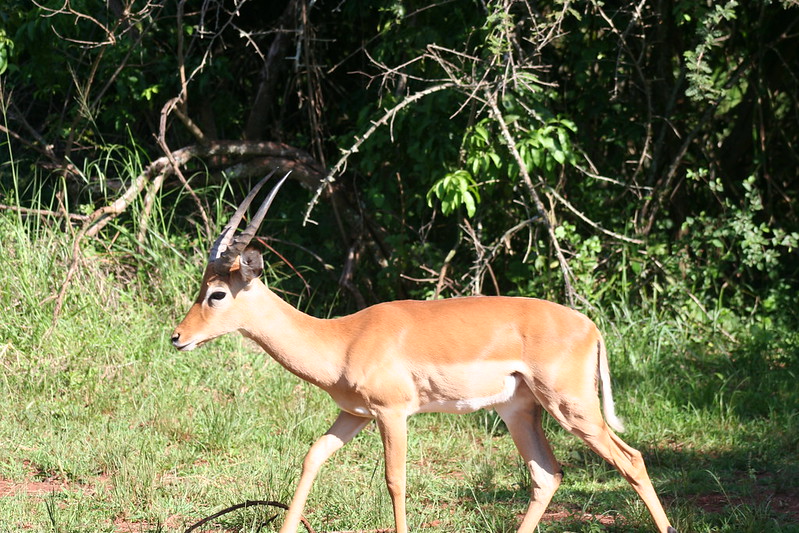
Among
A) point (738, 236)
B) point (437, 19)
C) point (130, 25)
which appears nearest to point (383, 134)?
point (437, 19)

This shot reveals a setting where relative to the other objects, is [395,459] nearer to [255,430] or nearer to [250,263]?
[250,263]

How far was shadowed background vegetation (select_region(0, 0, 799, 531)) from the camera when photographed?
4984 millimetres

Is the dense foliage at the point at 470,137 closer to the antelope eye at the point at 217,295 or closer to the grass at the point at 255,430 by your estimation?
the grass at the point at 255,430

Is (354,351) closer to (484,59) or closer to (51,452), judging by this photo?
(51,452)

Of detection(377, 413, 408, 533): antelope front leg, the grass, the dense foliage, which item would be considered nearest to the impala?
detection(377, 413, 408, 533): antelope front leg

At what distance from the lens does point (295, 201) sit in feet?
28.0

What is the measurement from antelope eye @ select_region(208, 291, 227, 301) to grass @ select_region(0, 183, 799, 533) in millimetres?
977

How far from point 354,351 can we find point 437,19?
411 centimetres

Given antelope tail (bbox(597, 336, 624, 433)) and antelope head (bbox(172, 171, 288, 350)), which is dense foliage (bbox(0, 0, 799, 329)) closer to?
antelope tail (bbox(597, 336, 624, 433))

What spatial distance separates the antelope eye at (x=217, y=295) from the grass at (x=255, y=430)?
3.20 feet

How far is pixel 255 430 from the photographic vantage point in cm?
559

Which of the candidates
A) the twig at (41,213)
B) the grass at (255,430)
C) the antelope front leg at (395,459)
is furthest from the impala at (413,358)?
the twig at (41,213)

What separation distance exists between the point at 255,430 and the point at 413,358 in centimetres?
193

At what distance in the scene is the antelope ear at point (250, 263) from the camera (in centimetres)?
391
